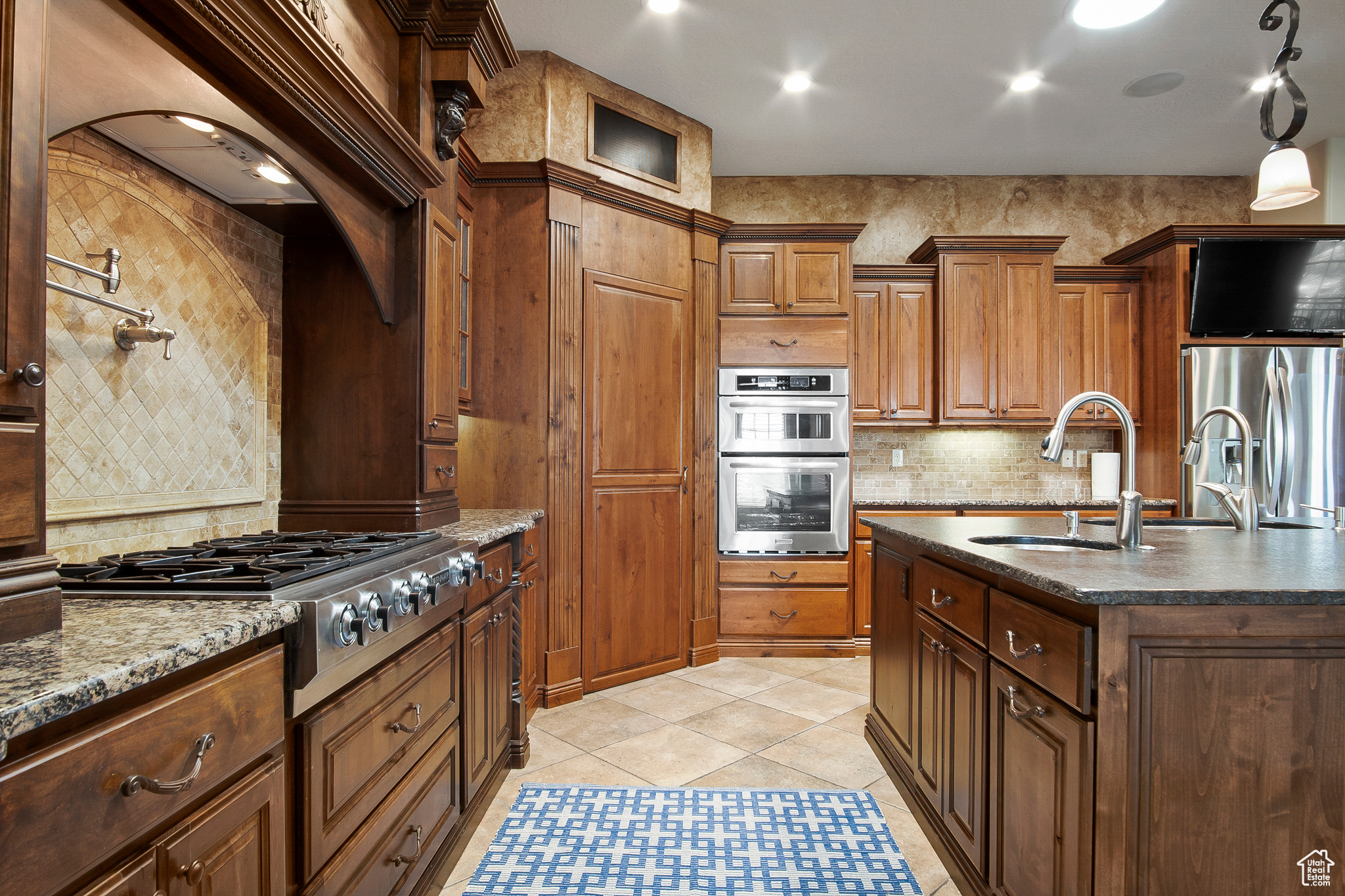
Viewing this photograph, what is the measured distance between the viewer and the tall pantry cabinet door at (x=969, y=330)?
14.8 feet

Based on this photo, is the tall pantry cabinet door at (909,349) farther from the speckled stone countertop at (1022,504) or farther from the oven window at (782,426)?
the oven window at (782,426)

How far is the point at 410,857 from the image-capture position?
161 centimetres

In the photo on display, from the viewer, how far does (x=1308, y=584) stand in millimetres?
1312

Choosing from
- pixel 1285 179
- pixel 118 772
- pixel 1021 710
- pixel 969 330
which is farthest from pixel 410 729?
pixel 969 330

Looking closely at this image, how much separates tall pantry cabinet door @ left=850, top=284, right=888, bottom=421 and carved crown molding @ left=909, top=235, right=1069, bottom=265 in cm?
42

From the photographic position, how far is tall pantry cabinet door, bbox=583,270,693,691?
3479 millimetres

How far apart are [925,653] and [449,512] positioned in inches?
65.1

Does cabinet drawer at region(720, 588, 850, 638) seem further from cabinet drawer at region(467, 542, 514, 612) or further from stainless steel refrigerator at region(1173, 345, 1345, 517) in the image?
stainless steel refrigerator at region(1173, 345, 1345, 517)

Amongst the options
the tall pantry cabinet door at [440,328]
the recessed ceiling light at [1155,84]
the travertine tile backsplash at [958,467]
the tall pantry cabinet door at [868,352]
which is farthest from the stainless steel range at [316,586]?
the recessed ceiling light at [1155,84]

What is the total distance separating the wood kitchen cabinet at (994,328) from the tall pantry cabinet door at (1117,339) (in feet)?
1.02

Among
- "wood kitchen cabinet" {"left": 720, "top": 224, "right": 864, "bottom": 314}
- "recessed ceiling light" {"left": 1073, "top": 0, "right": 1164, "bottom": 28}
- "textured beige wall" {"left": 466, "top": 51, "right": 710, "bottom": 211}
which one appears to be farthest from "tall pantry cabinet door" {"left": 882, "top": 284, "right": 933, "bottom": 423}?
"textured beige wall" {"left": 466, "top": 51, "right": 710, "bottom": 211}

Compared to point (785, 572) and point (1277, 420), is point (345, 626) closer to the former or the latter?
point (785, 572)

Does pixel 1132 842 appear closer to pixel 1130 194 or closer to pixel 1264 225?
pixel 1264 225

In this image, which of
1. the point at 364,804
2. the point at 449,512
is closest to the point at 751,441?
the point at 449,512
